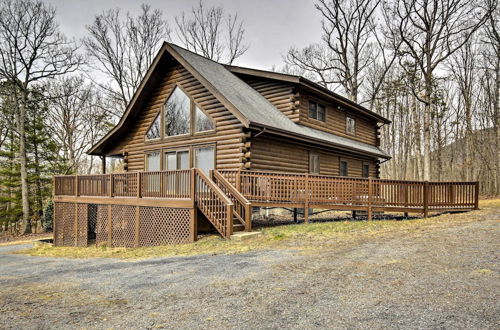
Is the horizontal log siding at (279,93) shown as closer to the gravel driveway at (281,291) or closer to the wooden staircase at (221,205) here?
the wooden staircase at (221,205)

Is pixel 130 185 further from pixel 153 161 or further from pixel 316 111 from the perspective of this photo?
pixel 316 111

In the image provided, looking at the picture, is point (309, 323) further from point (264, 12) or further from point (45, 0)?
point (264, 12)

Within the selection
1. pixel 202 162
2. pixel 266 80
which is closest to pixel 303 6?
pixel 266 80

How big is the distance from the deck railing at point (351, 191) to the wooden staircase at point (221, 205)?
773 millimetres

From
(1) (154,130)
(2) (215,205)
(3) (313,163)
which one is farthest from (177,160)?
(3) (313,163)

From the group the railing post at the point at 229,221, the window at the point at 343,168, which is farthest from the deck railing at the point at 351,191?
the window at the point at 343,168

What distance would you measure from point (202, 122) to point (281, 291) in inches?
458

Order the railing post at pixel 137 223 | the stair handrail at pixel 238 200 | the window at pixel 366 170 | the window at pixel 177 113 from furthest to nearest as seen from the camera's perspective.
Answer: the window at pixel 366 170
the window at pixel 177 113
the railing post at pixel 137 223
the stair handrail at pixel 238 200

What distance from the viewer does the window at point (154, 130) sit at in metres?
17.5

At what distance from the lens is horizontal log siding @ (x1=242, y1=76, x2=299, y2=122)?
18141 millimetres

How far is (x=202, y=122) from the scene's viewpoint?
1582 cm

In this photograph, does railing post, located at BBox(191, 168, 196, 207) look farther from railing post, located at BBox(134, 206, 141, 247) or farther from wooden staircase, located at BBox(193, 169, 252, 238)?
railing post, located at BBox(134, 206, 141, 247)

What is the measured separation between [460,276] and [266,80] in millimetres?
15733

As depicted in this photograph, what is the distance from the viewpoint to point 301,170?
17125 millimetres
